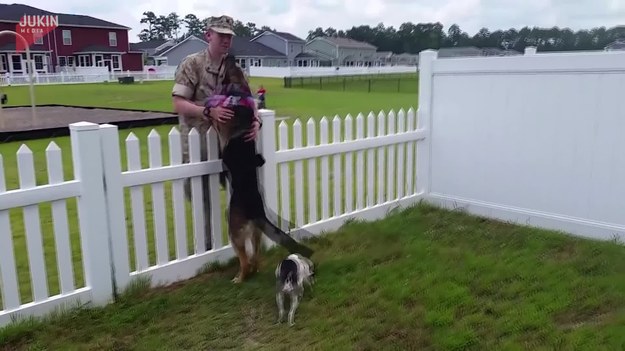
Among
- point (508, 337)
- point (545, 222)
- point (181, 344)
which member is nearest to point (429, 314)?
point (508, 337)

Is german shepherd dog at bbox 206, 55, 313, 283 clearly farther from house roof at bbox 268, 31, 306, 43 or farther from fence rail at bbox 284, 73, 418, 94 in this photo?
house roof at bbox 268, 31, 306, 43

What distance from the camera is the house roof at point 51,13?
49125 mm

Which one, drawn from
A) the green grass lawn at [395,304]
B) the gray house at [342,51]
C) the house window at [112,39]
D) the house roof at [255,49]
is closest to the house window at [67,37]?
the house window at [112,39]

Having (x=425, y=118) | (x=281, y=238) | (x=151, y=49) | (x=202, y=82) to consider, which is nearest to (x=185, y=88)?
(x=202, y=82)

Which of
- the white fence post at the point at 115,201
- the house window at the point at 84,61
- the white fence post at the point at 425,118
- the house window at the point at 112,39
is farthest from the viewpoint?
the house window at the point at 112,39

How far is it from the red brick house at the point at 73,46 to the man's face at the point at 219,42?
50502 millimetres

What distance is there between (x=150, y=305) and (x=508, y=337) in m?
2.14

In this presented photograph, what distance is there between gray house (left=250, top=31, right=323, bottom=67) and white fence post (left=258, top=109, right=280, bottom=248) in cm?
7238

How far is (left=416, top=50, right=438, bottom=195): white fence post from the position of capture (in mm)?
5727

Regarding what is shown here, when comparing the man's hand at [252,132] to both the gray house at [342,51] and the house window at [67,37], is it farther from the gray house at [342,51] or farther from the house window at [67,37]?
the gray house at [342,51]

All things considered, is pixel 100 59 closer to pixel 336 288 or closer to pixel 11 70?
pixel 11 70

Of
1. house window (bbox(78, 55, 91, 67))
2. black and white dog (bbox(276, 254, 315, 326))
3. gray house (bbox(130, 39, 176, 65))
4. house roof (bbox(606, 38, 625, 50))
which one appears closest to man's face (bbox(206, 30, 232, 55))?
black and white dog (bbox(276, 254, 315, 326))

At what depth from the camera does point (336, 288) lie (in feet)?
12.0

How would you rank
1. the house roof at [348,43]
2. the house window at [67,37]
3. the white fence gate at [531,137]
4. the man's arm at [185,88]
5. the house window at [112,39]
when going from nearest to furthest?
the man's arm at [185,88]
the white fence gate at [531,137]
the house window at [67,37]
the house window at [112,39]
the house roof at [348,43]
